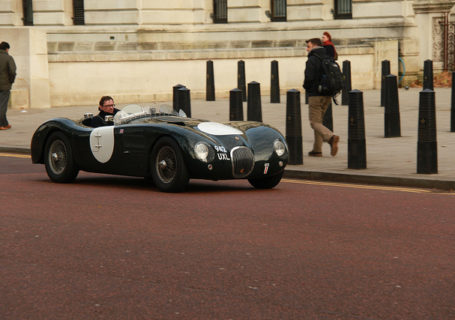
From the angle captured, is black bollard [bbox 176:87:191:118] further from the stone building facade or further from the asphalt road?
the stone building facade

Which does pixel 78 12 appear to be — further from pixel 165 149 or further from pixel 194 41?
pixel 165 149

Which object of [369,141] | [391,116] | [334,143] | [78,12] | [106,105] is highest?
[78,12]

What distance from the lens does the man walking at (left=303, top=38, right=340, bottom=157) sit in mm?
13898

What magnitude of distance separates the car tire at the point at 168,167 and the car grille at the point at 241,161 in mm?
497

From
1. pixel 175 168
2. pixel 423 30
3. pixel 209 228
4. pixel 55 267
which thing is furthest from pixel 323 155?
pixel 423 30

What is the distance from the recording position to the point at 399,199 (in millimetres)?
10242

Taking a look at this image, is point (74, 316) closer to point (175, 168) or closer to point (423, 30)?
point (175, 168)

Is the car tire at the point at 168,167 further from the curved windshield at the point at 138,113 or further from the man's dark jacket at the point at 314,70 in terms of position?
the man's dark jacket at the point at 314,70

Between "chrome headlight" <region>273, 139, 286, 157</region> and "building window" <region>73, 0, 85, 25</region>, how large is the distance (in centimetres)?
2760

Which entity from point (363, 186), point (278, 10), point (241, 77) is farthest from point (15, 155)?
point (278, 10)

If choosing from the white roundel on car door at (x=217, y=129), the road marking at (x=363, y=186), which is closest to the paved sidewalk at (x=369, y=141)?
the road marking at (x=363, y=186)

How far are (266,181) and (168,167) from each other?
3.84 feet

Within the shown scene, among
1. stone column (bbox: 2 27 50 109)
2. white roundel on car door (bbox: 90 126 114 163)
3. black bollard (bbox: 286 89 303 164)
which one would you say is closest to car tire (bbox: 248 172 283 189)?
white roundel on car door (bbox: 90 126 114 163)

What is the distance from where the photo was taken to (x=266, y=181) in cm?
1129
